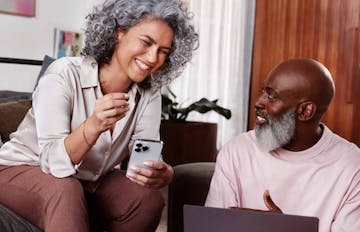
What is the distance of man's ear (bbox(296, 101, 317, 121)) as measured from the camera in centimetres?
137

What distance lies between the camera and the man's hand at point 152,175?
129 cm

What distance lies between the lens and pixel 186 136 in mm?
3078

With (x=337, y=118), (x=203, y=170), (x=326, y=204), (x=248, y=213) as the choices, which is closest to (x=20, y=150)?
(x=203, y=170)

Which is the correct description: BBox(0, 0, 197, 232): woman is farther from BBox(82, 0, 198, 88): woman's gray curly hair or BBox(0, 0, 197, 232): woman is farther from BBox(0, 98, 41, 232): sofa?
BBox(0, 98, 41, 232): sofa

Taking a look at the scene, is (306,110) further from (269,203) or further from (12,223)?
(12,223)

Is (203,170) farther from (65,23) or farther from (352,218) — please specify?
(65,23)

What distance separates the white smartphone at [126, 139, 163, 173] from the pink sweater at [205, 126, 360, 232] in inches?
9.3

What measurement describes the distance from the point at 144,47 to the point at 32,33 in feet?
6.36

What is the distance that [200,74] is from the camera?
3.65 m

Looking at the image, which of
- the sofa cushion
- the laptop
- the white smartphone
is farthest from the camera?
the sofa cushion

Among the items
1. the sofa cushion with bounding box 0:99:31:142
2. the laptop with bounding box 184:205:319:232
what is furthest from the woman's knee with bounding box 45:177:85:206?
the sofa cushion with bounding box 0:99:31:142

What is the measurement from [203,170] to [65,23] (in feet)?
6.50

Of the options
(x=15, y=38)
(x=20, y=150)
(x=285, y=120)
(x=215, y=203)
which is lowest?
(x=215, y=203)

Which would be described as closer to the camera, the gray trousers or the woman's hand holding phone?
the gray trousers
